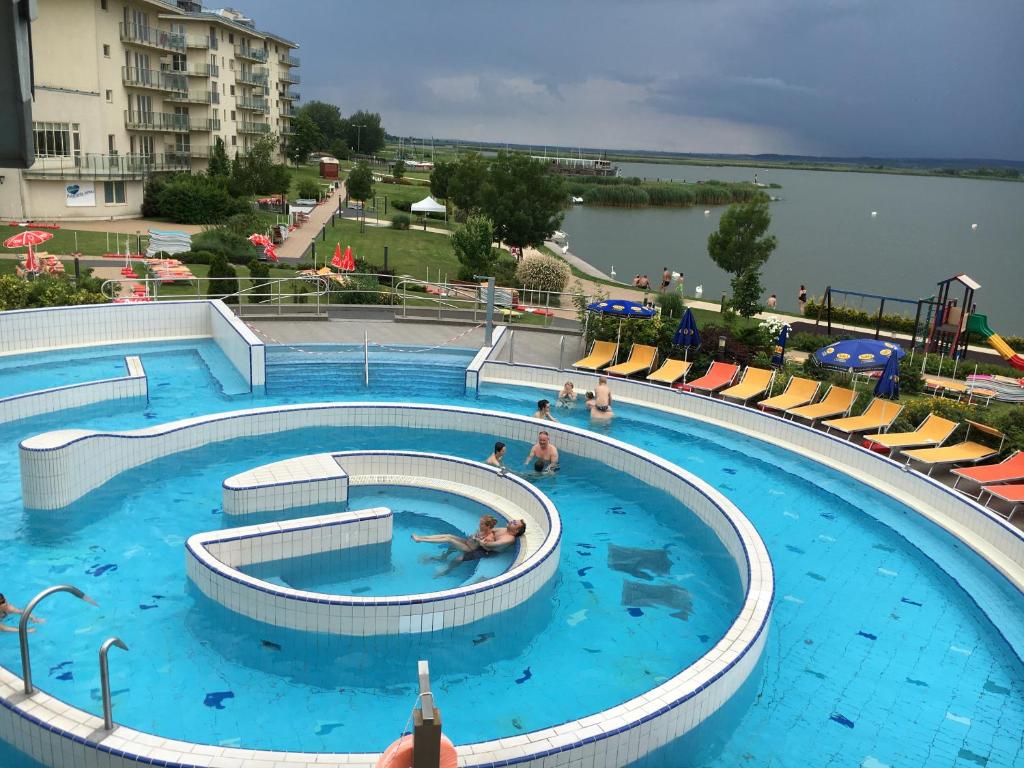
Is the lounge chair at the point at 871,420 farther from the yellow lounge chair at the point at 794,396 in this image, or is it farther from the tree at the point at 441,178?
the tree at the point at 441,178

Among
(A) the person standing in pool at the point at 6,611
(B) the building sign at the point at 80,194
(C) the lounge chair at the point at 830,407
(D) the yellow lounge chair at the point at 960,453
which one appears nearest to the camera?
(A) the person standing in pool at the point at 6,611

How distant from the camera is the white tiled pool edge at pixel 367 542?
841cm

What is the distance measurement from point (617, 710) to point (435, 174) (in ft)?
202

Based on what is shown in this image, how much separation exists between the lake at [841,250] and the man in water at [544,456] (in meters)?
29.3

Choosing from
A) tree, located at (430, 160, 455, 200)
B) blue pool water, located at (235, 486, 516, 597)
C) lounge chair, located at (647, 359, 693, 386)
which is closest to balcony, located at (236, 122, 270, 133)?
tree, located at (430, 160, 455, 200)

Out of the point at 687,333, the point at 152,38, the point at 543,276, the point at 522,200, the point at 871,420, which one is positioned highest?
the point at 152,38

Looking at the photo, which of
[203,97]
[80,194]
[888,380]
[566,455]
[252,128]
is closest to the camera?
[566,455]

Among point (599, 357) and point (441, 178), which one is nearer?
point (599, 357)

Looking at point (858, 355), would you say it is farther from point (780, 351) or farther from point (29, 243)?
point (29, 243)

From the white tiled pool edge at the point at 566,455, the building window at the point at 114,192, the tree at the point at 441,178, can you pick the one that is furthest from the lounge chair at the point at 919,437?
the tree at the point at 441,178

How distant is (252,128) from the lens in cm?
6919

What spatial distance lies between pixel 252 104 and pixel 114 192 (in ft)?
86.4

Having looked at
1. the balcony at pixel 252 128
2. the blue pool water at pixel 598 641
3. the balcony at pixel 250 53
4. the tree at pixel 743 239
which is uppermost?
the balcony at pixel 250 53

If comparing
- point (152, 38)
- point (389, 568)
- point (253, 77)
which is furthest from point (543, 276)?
point (253, 77)
